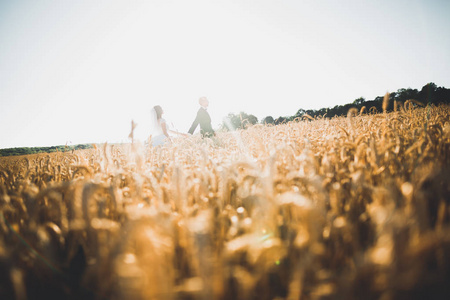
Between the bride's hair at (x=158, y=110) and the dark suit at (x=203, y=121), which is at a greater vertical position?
the bride's hair at (x=158, y=110)

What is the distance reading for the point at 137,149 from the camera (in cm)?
202

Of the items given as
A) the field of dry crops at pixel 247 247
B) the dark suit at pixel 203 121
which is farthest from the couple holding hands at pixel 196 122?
the field of dry crops at pixel 247 247

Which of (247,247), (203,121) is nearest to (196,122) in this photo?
(203,121)

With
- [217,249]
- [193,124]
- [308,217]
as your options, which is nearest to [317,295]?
[308,217]

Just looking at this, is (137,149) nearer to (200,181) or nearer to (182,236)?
(200,181)

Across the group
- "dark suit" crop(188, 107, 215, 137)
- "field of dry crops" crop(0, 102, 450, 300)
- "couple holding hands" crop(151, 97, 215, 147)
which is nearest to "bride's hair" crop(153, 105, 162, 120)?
"couple holding hands" crop(151, 97, 215, 147)

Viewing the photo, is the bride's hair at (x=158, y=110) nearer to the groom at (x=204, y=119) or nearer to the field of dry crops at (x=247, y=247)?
the groom at (x=204, y=119)

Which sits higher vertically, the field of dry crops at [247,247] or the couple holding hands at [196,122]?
the couple holding hands at [196,122]

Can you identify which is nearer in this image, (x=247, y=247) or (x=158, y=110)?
(x=247, y=247)

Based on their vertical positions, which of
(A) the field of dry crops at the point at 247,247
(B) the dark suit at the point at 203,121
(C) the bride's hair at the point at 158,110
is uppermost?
(C) the bride's hair at the point at 158,110

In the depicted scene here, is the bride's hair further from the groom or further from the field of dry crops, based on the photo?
the field of dry crops

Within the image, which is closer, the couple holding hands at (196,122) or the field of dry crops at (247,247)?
the field of dry crops at (247,247)

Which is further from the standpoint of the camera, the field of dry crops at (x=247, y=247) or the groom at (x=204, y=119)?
the groom at (x=204, y=119)

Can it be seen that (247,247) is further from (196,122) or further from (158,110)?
(158,110)
